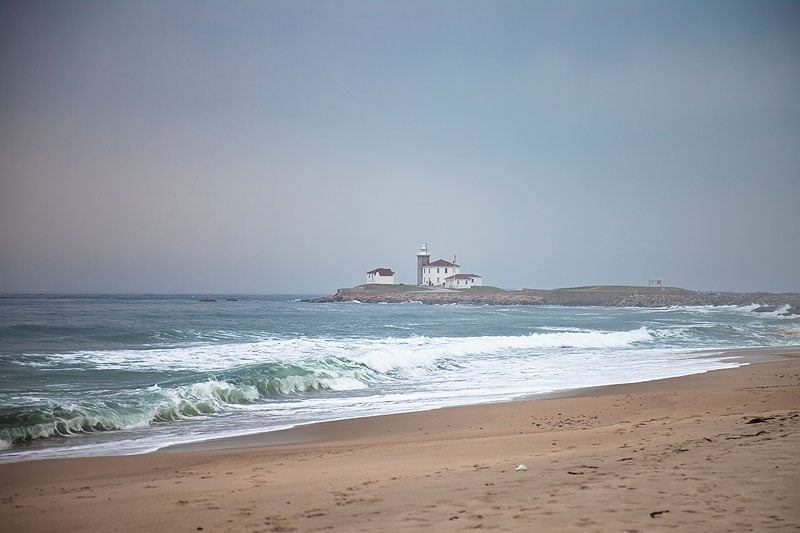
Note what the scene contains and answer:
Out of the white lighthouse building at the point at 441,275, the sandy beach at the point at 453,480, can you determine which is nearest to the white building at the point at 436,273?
the white lighthouse building at the point at 441,275

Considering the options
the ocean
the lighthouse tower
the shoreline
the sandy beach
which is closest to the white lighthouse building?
the lighthouse tower

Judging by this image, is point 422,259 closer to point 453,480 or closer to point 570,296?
point 570,296

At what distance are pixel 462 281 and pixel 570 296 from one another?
26.9 metres

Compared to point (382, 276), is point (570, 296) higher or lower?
lower

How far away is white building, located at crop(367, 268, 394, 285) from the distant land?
12.8ft

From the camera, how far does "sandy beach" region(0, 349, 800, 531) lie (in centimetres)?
425

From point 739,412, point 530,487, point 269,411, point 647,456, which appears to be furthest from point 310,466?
point 739,412

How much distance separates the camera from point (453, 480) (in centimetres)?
548

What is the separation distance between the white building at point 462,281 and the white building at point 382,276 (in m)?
12.2

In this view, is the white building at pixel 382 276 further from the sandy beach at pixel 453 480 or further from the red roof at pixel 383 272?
the sandy beach at pixel 453 480

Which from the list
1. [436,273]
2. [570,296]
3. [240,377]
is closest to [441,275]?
[436,273]

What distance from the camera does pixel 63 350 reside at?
20.8m

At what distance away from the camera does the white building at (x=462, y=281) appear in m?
131

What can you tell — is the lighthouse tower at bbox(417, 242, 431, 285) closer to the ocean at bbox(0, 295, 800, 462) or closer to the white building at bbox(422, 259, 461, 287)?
the white building at bbox(422, 259, 461, 287)
